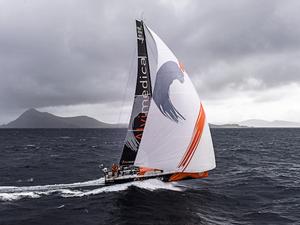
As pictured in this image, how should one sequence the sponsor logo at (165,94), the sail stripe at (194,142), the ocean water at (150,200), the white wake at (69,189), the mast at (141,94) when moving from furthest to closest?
the white wake at (69,189), the mast at (141,94), the sail stripe at (194,142), the sponsor logo at (165,94), the ocean water at (150,200)

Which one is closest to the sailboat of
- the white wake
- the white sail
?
the white sail

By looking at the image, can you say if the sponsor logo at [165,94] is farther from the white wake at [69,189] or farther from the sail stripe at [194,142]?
the white wake at [69,189]

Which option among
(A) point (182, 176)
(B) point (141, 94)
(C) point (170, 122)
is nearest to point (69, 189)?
(A) point (182, 176)

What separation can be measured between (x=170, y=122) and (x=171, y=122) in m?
0.08

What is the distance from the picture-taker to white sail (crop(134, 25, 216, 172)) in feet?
86.4

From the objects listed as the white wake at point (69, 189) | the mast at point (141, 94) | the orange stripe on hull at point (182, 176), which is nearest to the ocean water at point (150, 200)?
the white wake at point (69, 189)

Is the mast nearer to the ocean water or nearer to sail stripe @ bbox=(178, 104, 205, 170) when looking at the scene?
sail stripe @ bbox=(178, 104, 205, 170)

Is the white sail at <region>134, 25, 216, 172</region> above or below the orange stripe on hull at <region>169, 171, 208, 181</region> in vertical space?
above

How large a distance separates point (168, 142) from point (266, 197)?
32.8 feet

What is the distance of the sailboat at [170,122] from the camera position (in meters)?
26.3

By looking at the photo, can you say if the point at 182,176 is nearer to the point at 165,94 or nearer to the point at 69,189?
the point at 165,94

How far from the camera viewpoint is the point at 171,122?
26.3 m

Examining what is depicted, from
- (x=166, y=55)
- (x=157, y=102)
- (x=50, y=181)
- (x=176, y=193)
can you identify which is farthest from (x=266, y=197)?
(x=50, y=181)

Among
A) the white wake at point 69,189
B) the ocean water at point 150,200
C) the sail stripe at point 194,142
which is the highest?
the sail stripe at point 194,142
